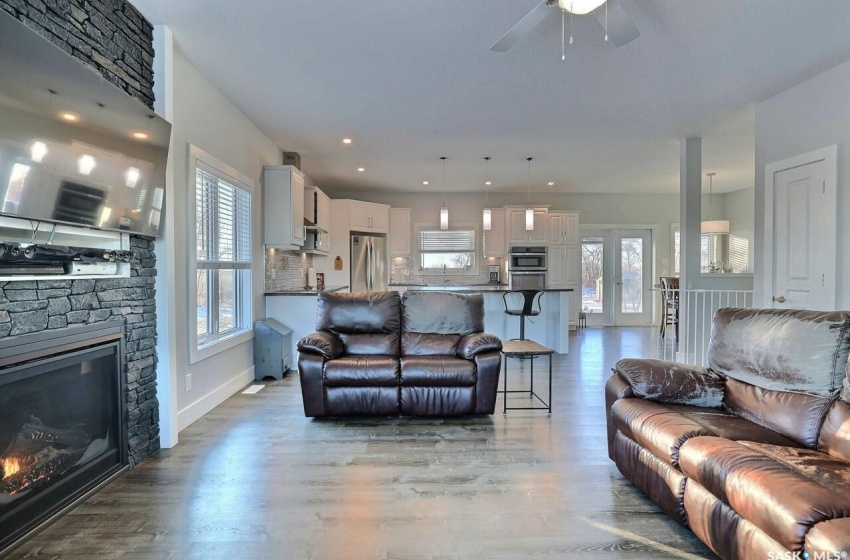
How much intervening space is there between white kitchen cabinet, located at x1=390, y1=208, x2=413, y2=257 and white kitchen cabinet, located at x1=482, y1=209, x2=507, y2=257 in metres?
1.54

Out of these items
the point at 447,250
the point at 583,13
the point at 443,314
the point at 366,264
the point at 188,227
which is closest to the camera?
the point at 583,13

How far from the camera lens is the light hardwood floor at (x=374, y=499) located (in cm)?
175

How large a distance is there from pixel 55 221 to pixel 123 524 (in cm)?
139

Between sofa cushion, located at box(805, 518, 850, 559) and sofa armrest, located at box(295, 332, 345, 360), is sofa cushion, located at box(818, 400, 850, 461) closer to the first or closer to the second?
sofa cushion, located at box(805, 518, 850, 559)

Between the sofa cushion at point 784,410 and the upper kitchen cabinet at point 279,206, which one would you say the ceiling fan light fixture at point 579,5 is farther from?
the upper kitchen cabinet at point 279,206

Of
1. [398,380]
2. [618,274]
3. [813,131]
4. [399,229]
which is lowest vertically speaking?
[398,380]

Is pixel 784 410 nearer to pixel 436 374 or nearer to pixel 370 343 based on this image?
pixel 436 374

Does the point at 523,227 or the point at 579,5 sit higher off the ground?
the point at 579,5

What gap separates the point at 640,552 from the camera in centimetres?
171

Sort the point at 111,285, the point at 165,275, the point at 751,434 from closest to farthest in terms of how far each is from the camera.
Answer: the point at 751,434 < the point at 111,285 < the point at 165,275

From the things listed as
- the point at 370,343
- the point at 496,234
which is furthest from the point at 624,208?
the point at 370,343

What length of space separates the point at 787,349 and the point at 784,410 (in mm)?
283

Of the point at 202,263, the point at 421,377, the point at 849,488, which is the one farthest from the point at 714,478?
the point at 202,263

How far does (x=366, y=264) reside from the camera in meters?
7.31
